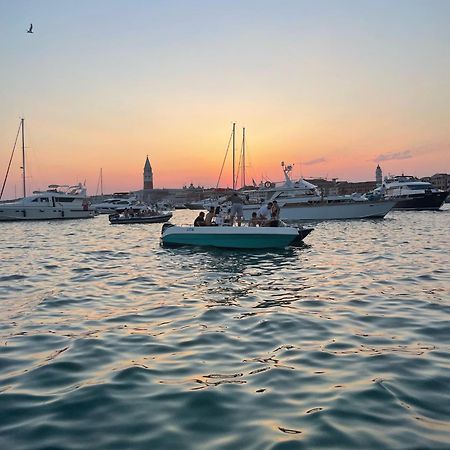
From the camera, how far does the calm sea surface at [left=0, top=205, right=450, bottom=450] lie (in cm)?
398

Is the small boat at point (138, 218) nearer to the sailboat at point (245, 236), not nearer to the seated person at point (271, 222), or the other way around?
the sailboat at point (245, 236)

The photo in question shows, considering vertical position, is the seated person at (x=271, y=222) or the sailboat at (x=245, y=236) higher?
the seated person at (x=271, y=222)

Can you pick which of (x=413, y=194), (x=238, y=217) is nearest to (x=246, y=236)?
(x=238, y=217)

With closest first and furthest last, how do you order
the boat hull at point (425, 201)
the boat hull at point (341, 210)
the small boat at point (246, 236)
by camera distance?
the small boat at point (246, 236), the boat hull at point (341, 210), the boat hull at point (425, 201)

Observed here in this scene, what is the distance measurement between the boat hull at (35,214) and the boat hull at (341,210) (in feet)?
95.2

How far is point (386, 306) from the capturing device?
8.69m

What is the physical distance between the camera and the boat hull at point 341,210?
42.5m

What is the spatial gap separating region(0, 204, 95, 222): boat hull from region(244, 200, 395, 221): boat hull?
2903 cm

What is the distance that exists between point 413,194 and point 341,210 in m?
25.8

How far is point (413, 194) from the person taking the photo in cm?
6325

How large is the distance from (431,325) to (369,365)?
2342 millimetres

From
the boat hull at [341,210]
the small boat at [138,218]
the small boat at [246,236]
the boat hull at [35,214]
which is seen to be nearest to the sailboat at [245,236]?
the small boat at [246,236]

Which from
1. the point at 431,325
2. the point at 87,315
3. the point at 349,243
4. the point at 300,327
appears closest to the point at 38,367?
the point at 87,315

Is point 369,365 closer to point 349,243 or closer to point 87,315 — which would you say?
point 87,315
